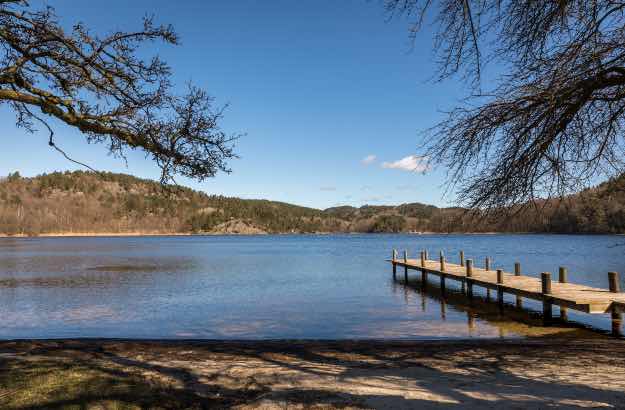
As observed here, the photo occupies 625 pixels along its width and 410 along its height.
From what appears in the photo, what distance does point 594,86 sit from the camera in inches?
189

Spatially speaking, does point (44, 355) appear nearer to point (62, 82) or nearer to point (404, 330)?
point (62, 82)

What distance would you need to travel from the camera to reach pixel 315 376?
854 cm

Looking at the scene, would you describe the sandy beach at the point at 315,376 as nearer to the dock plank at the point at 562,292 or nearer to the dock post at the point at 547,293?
the dock plank at the point at 562,292

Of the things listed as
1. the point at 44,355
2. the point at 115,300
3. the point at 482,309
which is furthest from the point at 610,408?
the point at 115,300

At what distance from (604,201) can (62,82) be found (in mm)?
7440

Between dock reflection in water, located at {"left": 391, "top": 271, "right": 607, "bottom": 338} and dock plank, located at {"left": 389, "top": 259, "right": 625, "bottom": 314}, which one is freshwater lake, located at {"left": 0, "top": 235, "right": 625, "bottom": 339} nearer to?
dock reflection in water, located at {"left": 391, "top": 271, "right": 607, "bottom": 338}

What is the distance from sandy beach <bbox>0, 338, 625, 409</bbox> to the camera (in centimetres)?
688

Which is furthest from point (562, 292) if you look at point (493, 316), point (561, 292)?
point (493, 316)

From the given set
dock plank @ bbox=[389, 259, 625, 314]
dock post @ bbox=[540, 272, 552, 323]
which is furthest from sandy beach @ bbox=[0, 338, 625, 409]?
dock post @ bbox=[540, 272, 552, 323]

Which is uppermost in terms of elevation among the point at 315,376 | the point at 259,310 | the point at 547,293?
the point at 547,293

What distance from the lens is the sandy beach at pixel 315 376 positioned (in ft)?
22.6

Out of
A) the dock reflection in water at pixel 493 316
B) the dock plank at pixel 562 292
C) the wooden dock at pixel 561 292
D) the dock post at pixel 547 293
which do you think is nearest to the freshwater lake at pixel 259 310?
the dock reflection in water at pixel 493 316

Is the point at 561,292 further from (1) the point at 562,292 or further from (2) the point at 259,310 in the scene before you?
(2) the point at 259,310

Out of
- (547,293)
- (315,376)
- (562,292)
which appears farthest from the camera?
(562,292)
